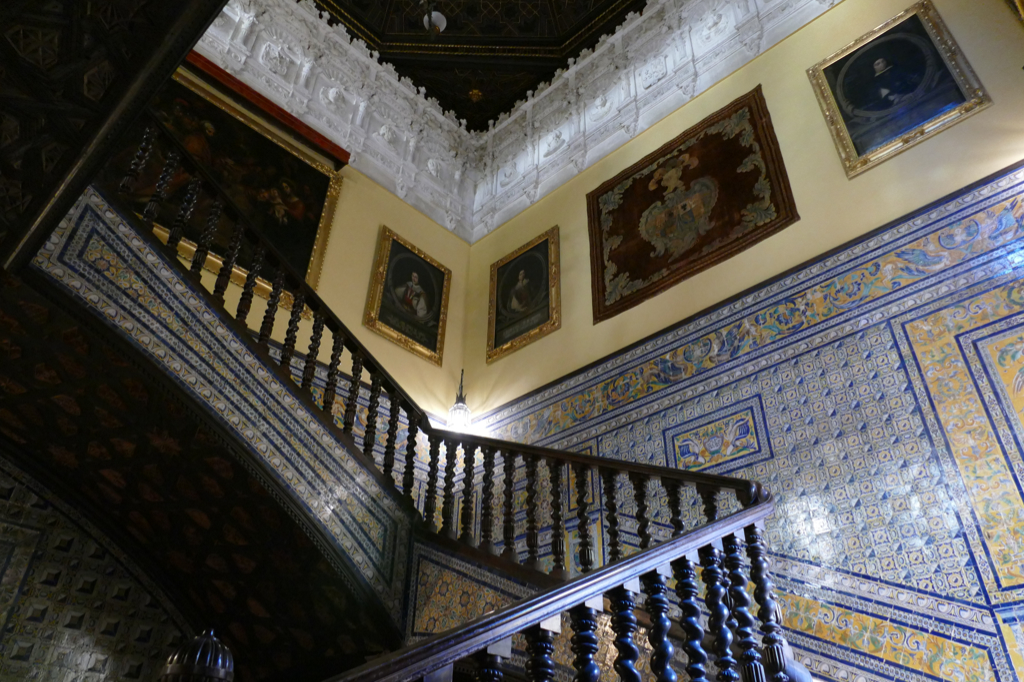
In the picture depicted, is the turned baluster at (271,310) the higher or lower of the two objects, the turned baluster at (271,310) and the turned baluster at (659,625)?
the higher

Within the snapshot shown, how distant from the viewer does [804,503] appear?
4.52 meters

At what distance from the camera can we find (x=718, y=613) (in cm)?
239

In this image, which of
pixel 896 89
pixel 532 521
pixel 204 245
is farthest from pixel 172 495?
pixel 896 89

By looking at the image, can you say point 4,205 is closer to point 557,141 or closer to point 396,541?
point 396,541

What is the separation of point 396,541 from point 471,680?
140 centimetres

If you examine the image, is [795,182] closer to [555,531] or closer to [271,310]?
[555,531]

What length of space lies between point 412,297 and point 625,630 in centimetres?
636

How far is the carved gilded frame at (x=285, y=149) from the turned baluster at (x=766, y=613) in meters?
5.00

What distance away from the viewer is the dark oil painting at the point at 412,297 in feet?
25.6

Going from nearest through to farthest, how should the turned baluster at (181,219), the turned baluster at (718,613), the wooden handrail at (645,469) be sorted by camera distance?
the turned baluster at (718,613) → the wooden handrail at (645,469) → the turned baluster at (181,219)

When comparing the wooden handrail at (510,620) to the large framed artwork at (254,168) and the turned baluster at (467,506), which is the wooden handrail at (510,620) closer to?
the turned baluster at (467,506)

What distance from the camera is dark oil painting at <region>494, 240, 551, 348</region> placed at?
7598 millimetres

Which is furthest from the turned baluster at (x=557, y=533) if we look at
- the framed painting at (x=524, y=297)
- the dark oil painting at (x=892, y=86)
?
the dark oil painting at (x=892, y=86)

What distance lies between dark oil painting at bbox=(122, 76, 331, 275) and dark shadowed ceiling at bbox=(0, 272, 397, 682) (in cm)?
259
